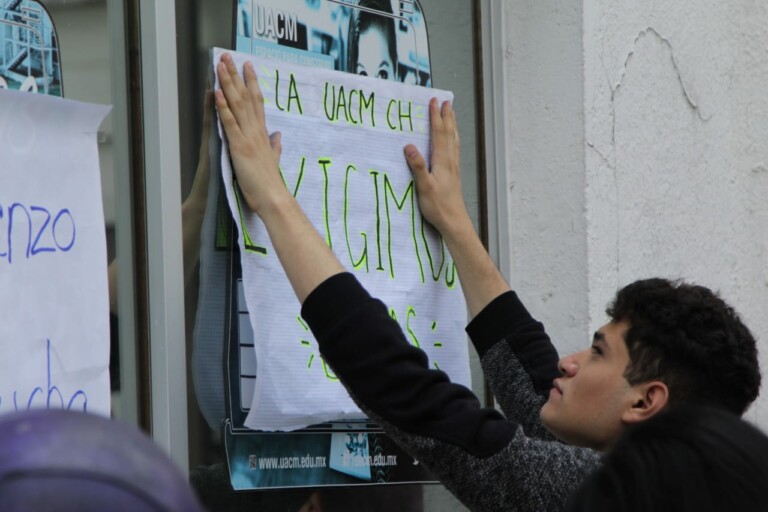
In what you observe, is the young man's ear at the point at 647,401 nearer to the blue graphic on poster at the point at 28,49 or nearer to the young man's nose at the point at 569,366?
the young man's nose at the point at 569,366

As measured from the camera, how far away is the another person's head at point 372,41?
2.56 meters

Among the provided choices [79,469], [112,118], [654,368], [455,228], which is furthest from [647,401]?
[79,469]

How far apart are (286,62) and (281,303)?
45 centimetres

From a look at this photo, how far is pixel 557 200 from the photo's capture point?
2.91 meters

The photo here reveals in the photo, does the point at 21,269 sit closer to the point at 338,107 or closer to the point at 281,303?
the point at 281,303

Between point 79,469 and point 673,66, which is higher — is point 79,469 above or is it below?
below

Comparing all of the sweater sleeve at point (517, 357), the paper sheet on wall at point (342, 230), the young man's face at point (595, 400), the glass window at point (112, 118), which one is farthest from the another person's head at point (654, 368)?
the glass window at point (112, 118)

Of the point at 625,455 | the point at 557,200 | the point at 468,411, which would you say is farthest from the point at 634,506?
the point at 557,200

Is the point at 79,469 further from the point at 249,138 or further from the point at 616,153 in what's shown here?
the point at 616,153

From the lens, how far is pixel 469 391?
7.17 ft

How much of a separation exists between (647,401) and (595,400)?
0.09 metres

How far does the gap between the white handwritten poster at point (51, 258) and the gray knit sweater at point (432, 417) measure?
0.36 meters

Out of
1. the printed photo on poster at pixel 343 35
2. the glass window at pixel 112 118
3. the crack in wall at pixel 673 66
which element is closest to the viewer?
the glass window at pixel 112 118

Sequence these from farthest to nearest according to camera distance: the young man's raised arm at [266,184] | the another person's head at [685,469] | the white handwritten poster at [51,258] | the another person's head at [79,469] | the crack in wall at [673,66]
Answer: the crack in wall at [673,66], the young man's raised arm at [266,184], the white handwritten poster at [51,258], the another person's head at [685,469], the another person's head at [79,469]
